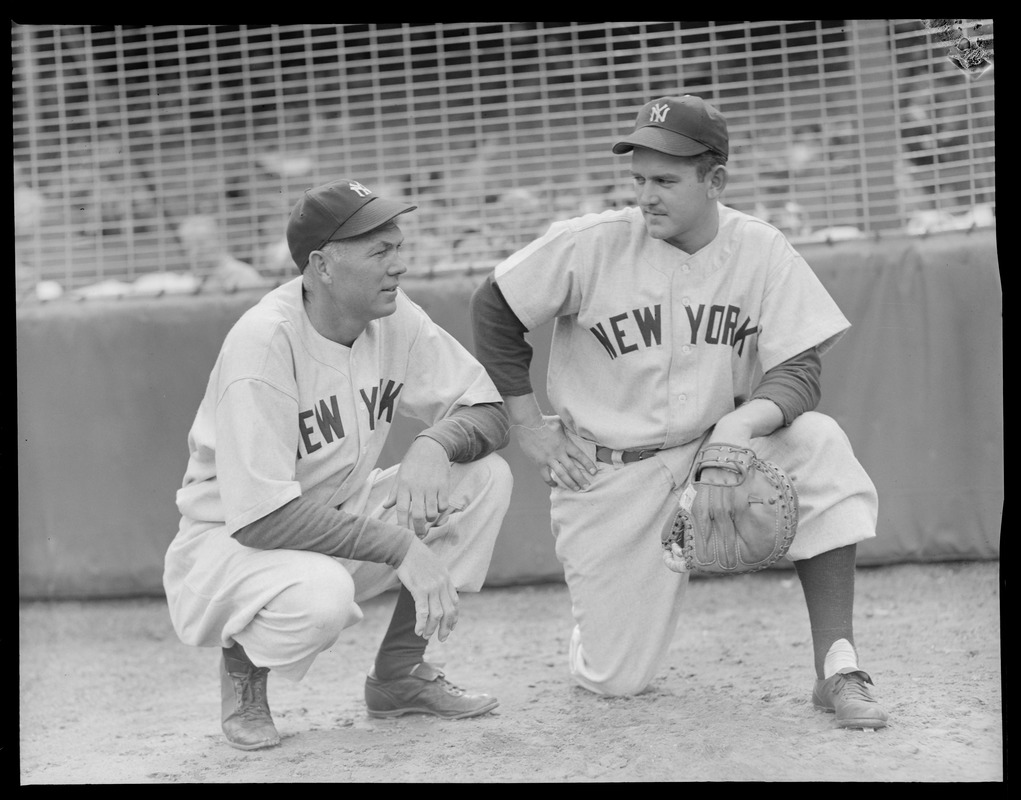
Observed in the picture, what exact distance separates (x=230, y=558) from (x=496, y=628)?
4.05ft

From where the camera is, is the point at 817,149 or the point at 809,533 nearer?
the point at 809,533

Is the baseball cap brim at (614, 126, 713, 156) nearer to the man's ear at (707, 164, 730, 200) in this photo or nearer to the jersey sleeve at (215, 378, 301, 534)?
the man's ear at (707, 164, 730, 200)

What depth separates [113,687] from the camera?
10.5 ft

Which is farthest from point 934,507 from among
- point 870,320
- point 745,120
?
point 745,120

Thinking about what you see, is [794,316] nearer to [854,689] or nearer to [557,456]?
[557,456]

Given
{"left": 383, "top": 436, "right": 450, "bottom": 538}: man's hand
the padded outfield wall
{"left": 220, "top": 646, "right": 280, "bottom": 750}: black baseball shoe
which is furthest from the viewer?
the padded outfield wall

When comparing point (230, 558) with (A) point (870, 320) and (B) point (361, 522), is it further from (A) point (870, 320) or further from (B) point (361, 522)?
(A) point (870, 320)

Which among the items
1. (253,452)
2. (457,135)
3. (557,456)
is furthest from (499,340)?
(457,135)

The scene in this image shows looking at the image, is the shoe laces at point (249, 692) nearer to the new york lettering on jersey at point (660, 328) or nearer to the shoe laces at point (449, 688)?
the shoe laces at point (449, 688)

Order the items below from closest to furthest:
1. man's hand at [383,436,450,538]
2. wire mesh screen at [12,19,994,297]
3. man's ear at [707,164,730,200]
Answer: man's hand at [383,436,450,538] → man's ear at [707,164,730,200] → wire mesh screen at [12,19,994,297]

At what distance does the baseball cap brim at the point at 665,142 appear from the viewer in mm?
2531

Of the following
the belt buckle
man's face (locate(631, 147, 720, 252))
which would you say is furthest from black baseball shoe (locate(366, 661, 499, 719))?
man's face (locate(631, 147, 720, 252))

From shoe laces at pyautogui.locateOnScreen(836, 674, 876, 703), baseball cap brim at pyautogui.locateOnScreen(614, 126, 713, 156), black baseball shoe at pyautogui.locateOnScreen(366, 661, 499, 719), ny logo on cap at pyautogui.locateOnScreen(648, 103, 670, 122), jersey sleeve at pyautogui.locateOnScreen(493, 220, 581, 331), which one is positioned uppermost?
ny logo on cap at pyautogui.locateOnScreen(648, 103, 670, 122)

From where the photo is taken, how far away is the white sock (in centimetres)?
247
